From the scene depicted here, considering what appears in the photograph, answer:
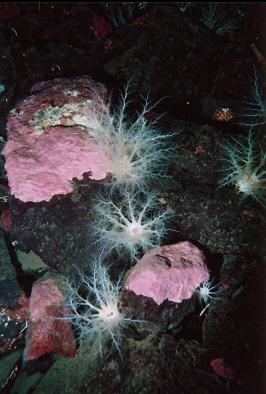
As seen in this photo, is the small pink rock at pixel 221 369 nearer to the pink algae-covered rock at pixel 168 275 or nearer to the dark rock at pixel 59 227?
the pink algae-covered rock at pixel 168 275

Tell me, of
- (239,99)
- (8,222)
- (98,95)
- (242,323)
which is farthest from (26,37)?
(242,323)

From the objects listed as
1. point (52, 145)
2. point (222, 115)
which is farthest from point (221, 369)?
point (222, 115)

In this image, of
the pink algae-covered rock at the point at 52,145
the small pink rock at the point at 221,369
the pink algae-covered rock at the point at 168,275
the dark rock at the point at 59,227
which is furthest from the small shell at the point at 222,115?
the small pink rock at the point at 221,369

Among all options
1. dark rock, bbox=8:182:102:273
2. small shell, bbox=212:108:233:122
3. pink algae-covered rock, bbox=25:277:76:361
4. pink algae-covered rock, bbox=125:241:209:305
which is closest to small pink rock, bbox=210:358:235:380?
pink algae-covered rock, bbox=125:241:209:305

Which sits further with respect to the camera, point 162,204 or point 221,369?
point 162,204

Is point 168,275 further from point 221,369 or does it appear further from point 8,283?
point 8,283

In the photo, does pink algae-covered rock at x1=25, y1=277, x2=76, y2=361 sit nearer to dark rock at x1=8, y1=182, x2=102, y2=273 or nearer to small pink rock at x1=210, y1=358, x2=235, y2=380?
dark rock at x1=8, y1=182, x2=102, y2=273

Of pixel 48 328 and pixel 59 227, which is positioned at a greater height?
pixel 59 227
